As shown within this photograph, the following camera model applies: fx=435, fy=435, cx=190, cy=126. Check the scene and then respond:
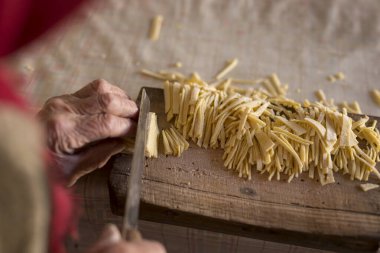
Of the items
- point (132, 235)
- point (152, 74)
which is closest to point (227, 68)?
point (152, 74)

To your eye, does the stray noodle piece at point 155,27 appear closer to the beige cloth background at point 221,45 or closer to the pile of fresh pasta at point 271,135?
the beige cloth background at point 221,45

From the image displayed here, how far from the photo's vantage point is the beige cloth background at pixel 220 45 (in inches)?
75.6

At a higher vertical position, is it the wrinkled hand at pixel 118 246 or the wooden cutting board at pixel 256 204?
the wooden cutting board at pixel 256 204

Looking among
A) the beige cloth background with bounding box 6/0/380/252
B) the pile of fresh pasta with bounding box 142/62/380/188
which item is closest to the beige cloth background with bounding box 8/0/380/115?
the beige cloth background with bounding box 6/0/380/252

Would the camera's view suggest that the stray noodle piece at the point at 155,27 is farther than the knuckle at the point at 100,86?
Yes

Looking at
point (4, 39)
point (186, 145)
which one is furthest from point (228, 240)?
point (4, 39)

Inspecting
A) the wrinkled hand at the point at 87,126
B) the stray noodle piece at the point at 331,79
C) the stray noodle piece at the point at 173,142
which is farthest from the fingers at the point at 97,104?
the stray noodle piece at the point at 331,79

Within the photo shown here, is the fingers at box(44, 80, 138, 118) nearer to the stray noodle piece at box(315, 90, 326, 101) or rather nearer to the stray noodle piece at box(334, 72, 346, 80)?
the stray noodle piece at box(315, 90, 326, 101)

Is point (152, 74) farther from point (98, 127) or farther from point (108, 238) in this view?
point (108, 238)

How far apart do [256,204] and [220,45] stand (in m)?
1.05

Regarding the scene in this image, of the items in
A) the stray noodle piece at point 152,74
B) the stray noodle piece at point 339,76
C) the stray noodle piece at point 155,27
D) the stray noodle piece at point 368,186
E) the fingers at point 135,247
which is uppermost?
the stray noodle piece at point 155,27

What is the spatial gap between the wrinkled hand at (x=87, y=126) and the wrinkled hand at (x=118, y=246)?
0.40 meters

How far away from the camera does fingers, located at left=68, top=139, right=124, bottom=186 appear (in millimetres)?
1335

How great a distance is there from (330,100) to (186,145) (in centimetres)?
77
